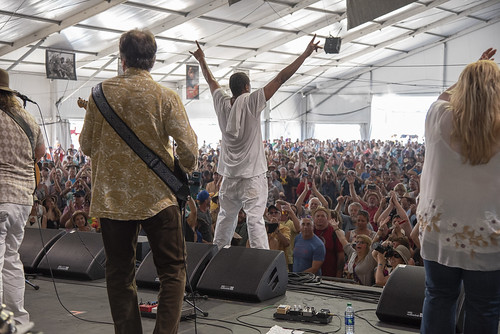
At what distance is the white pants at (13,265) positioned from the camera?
3.08m

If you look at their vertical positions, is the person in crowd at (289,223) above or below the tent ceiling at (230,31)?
below

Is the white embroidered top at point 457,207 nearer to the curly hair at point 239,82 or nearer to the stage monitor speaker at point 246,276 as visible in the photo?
the stage monitor speaker at point 246,276

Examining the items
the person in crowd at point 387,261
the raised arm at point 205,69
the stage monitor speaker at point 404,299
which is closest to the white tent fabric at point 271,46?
the raised arm at point 205,69

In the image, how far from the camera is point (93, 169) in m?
2.64

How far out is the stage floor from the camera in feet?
11.3

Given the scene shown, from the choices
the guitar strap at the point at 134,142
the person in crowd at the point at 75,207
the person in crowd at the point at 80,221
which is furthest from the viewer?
the person in crowd at the point at 75,207

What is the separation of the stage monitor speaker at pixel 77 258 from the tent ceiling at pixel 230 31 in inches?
379

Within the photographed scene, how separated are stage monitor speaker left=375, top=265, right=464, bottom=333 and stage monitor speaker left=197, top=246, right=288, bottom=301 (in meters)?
0.80

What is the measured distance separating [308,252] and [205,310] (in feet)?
6.14

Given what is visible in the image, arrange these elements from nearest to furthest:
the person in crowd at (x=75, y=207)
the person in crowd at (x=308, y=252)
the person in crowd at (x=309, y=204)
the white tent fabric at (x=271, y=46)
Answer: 1. the person in crowd at (x=308, y=252)
2. the person in crowd at (x=309, y=204)
3. the person in crowd at (x=75, y=207)
4. the white tent fabric at (x=271, y=46)

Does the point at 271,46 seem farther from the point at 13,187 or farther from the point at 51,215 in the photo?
the point at 13,187

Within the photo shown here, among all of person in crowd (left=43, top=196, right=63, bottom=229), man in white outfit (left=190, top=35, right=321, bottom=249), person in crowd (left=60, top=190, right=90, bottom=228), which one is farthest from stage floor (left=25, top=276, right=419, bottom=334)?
person in crowd (left=60, top=190, right=90, bottom=228)

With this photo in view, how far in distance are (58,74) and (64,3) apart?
12.2 feet

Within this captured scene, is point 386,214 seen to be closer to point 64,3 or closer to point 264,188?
point 264,188
